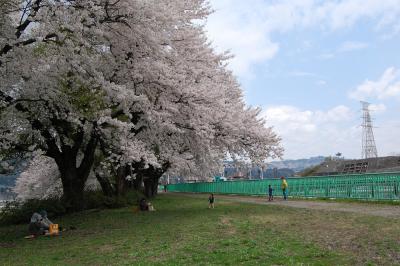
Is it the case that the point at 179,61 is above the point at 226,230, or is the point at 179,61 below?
above

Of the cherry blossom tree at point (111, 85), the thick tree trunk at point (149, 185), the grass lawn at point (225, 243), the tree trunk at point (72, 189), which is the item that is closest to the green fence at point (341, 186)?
the cherry blossom tree at point (111, 85)

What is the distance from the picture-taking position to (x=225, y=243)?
38.9ft

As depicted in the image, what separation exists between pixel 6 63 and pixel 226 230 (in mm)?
9668

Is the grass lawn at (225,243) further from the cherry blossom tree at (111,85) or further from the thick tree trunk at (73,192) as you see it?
the thick tree trunk at (73,192)

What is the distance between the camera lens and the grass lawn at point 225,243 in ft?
31.6

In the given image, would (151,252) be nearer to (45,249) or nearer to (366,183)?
(45,249)

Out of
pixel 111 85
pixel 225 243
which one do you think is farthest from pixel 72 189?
pixel 225 243

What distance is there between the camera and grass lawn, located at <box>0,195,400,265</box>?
9.63 metres

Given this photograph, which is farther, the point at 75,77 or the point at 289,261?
the point at 75,77

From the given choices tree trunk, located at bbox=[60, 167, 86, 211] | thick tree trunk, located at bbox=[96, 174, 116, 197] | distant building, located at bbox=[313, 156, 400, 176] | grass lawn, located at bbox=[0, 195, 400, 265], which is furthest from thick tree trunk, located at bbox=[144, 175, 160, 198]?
distant building, located at bbox=[313, 156, 400, 176]

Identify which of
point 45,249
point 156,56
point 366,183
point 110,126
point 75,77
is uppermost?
point 156,56

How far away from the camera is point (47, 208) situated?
24.4m

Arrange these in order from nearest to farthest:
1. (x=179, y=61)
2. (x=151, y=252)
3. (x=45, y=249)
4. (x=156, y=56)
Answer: (x=151, y=252), (x=45, y=249), (x=156, y=56), (x=179, y=61)

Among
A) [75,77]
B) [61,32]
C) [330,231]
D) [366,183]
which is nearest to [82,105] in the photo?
[75,77]
